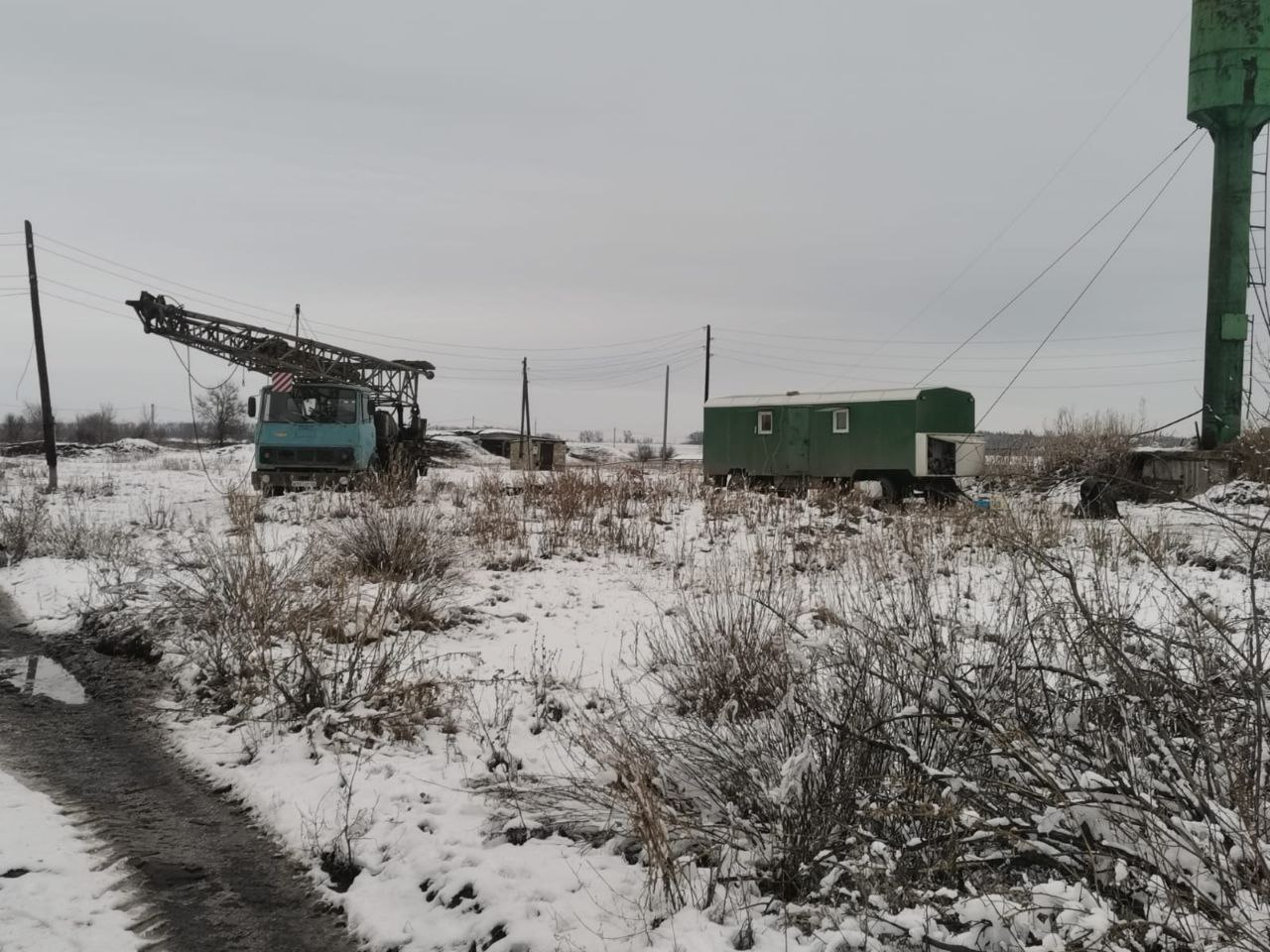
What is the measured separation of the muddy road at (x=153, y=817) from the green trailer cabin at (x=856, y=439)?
12.9 metres

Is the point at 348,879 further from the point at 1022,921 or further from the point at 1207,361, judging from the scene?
the point at 1207,361

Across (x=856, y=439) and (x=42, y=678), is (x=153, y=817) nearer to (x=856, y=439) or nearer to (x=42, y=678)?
(x=42, y=678)

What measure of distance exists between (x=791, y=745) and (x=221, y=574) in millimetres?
4592

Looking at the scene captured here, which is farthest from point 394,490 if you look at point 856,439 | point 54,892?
point 856,439

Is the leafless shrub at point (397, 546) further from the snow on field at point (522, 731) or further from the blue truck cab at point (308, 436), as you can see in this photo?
the blue truck cab at point (308, 436)

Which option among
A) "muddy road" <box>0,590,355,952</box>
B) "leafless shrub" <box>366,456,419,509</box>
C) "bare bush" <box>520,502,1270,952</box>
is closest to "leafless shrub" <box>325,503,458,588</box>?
"leafless shrub" <box>366,456,419,509</box>

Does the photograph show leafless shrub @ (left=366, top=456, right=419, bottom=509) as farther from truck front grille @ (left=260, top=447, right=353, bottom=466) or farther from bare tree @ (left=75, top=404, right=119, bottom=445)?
bare tree @ (left=75, top=404, right=119, bottom=445)

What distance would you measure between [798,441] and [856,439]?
1.64 metres

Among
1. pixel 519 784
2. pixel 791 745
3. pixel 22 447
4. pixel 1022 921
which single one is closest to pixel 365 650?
pixel 519 784

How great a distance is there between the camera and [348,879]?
3.18 meters

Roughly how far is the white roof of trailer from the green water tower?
6303 mm

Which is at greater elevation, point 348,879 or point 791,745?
point 791,745

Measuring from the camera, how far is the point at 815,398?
19859 mm

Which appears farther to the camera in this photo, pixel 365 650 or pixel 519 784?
pixel 365 650
